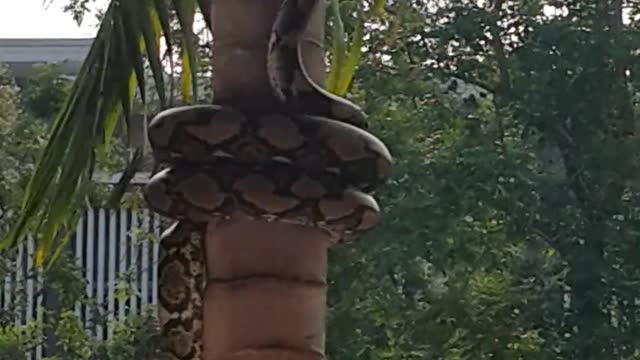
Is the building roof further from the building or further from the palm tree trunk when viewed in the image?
the palm tree trunk

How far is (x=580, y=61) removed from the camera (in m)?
5.37

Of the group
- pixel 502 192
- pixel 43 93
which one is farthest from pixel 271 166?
pixel 43 93

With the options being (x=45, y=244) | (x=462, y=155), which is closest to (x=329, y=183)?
(x=45, y=244)

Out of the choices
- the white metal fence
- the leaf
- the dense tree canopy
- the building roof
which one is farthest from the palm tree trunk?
the building roof

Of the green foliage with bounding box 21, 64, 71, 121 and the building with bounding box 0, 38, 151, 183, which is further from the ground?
the building with bounding box 0, 38, 151, 183

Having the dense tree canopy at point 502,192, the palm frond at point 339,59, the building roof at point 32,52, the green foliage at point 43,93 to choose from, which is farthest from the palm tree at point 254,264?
the building roof at point 32,52

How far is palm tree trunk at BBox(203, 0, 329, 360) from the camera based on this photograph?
1038 millimetres

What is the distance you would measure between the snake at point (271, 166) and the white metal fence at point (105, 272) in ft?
12.9

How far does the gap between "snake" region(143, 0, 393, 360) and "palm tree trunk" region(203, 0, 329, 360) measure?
1 centimetres

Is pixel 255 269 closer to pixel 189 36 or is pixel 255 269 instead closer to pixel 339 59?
pixel 339 59

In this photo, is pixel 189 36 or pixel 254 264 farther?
pixel 189 36

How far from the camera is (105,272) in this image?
624cm

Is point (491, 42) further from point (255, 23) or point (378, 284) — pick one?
point (255, 23)

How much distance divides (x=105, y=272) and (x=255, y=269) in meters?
5.29
